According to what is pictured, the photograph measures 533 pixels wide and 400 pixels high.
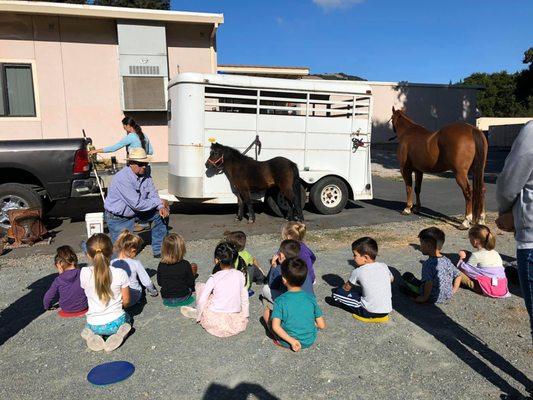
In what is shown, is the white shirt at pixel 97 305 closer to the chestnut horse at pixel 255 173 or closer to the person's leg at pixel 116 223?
the person's leg at pixel 116 223

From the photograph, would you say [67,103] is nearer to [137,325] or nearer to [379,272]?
[137,325]

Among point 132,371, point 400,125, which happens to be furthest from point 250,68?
point 132,371

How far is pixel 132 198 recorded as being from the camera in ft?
19.2

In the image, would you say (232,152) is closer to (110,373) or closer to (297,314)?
(297,314)

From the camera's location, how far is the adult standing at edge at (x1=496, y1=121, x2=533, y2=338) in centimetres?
239

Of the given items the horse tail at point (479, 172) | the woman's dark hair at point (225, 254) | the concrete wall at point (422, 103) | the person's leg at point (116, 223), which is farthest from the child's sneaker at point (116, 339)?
the concrete wall at point (422, 103)

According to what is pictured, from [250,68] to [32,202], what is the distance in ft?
41.8

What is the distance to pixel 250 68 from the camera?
725 inches

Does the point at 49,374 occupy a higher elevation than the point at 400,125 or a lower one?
lower

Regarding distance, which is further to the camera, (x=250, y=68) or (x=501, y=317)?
(x=250, y=68)

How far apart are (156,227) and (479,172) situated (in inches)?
225

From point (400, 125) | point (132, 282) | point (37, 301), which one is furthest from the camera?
point (400, 125)

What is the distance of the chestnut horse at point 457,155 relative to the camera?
7.90 metres

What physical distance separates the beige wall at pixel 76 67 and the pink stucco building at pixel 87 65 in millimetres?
26
